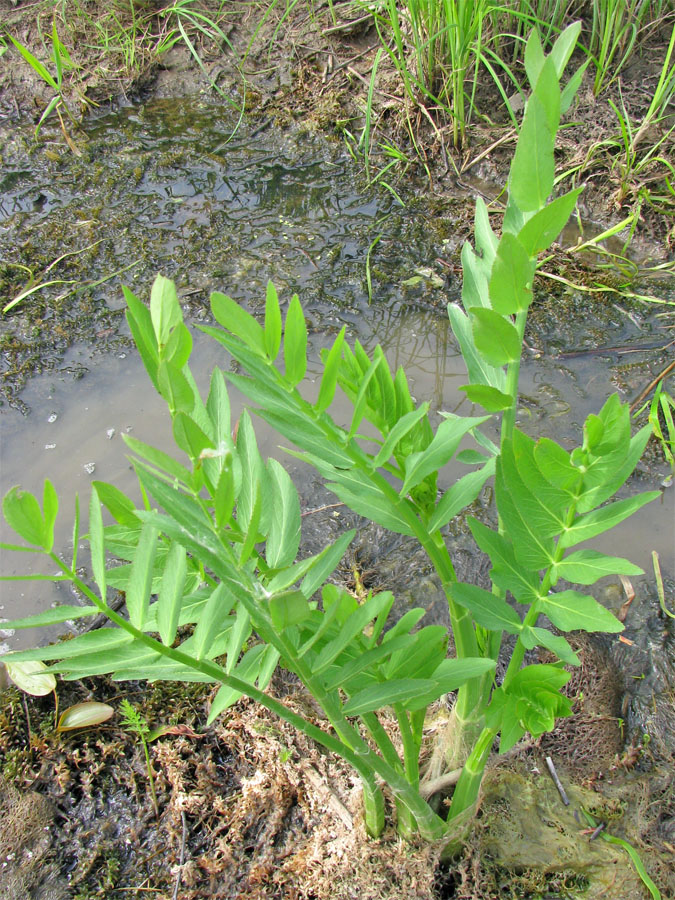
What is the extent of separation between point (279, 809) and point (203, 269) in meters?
2.34

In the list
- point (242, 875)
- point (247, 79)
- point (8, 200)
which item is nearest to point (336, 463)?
point (242, 875)

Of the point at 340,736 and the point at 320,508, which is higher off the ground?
the point at 340,736

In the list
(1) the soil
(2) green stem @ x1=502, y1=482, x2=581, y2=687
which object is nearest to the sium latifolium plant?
(2) green stem @ x1=502, y1=482, x2=581, y2=687

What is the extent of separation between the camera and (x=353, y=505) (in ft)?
3.25

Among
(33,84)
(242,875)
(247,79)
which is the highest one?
(33,84)

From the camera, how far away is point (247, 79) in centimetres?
401

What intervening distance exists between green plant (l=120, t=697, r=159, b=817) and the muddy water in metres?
0.51

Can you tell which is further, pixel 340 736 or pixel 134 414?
pixel 134 414

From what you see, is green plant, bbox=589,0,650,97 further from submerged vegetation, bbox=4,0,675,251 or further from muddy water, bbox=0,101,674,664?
muddy water, bbox=0,101,674,664

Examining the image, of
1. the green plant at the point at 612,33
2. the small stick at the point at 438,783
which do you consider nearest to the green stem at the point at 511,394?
the small stick at the point at 438,783

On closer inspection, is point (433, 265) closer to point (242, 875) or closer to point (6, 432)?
point (6, 432)

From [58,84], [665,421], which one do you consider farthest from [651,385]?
[58,84]

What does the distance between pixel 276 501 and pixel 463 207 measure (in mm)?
2668

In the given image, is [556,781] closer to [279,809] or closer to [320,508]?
[279,809]
